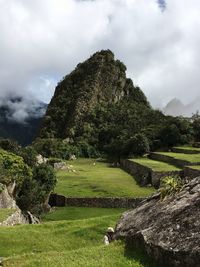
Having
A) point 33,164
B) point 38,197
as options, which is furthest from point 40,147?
point 38,197

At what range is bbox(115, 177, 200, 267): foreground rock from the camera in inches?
368

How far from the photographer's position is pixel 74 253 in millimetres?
11375

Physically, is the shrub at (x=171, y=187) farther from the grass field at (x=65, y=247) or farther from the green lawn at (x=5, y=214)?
the green lawn at (x=5, y=214)

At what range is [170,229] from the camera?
10086 millimetres

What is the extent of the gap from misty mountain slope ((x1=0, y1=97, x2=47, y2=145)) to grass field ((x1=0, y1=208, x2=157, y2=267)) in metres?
117

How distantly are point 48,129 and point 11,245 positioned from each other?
144 metres

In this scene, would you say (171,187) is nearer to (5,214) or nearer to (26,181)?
(5,214)

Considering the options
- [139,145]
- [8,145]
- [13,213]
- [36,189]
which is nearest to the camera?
[13,213]

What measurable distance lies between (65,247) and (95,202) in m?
33.3

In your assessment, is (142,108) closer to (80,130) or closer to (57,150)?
(80,130)

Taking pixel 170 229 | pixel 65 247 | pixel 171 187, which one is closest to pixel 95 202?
pixel 65 247

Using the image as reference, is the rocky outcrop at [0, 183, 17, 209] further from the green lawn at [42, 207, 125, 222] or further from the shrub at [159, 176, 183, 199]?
the shrub at [159, 176, 183, 199]

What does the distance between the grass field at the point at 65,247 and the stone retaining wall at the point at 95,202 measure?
26168mm

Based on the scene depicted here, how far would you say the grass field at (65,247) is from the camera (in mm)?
10398
